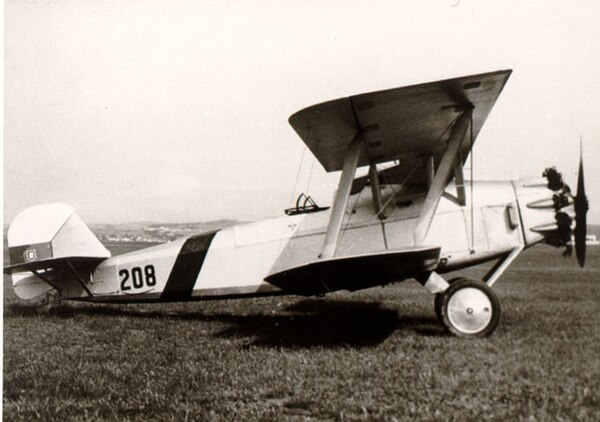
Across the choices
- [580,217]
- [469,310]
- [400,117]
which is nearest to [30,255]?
[400,117]

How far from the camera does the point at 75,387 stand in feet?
12.7

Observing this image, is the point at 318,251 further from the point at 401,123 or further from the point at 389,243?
the point at 401,123

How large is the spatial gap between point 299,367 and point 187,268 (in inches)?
109

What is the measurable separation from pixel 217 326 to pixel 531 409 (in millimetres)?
3982

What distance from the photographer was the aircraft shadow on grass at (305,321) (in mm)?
5359

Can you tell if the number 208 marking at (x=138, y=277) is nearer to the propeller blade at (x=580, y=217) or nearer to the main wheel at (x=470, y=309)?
the main wheel at (x=470, y=309)

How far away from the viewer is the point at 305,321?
6.57 metres

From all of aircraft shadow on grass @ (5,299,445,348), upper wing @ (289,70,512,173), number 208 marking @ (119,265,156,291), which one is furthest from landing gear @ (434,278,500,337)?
number 208 marking @ (119,265,156,291)

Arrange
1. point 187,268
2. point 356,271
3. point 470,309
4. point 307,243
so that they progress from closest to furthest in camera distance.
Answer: point 356,271, point 470,309, point 307,243, point 187,268

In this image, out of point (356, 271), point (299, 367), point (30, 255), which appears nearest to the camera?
point (299, 367)

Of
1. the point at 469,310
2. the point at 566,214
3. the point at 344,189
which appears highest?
the point at 344,189

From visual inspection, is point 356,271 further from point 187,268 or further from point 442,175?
point 187,268

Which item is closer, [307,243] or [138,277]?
[307,243]

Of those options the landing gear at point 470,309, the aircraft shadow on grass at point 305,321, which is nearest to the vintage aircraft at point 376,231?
the landing gear at point 470,309
